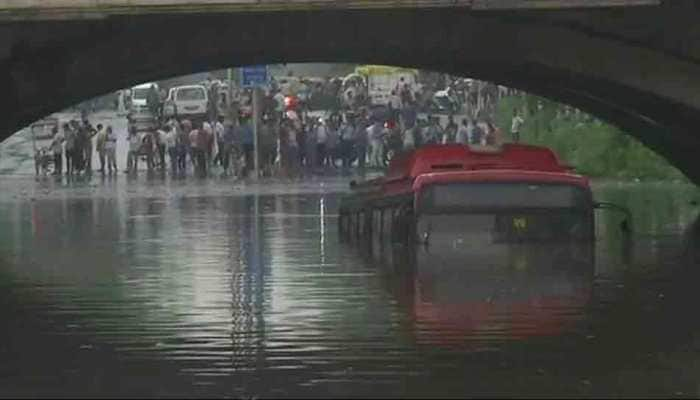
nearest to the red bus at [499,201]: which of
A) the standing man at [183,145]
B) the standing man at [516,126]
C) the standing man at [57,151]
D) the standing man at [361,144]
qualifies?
the standing man at [516,126]

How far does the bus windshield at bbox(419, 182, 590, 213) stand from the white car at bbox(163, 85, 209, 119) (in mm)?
36648

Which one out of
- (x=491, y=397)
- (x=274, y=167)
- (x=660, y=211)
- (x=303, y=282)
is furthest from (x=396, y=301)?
(x=274, y=167)

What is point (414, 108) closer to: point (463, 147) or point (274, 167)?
point (274, 167)

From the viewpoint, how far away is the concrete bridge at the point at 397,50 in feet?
83.0

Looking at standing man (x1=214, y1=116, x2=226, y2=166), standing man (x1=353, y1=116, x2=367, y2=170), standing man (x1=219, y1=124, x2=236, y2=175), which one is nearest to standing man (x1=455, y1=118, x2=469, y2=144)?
standing man (x1=353, y1=116, x2=367, y2=170)

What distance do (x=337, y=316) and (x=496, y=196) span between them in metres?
5.14

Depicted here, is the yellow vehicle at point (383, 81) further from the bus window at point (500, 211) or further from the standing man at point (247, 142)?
the bus window at point (500, 211)

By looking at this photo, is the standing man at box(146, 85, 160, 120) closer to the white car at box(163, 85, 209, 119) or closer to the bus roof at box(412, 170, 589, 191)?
the white car at box(163, 85, 209, 119)

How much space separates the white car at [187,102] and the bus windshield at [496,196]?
120 ft

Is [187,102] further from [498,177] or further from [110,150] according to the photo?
[498,177]

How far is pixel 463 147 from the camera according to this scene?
22.3 metres

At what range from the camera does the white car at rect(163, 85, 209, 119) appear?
57562 mm

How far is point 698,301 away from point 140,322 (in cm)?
540

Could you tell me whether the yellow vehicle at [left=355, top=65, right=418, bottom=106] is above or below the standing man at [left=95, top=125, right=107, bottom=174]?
above
